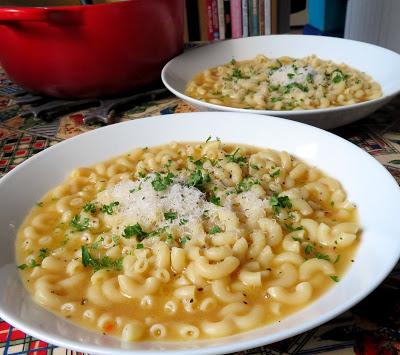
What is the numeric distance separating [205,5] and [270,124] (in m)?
3.75

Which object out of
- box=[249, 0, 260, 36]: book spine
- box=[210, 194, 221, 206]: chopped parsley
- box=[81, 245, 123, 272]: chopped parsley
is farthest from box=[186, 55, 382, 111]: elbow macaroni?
box=[249, 0, 260, 36]: book spine

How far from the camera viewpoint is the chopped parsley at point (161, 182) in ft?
5.22

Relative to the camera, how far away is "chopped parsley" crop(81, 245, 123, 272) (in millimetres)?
1438

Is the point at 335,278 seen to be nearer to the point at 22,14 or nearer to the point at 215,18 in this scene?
the point at 22,14

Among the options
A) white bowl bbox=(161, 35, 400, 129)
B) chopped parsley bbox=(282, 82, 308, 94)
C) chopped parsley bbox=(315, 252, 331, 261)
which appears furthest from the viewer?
chopped parsley bbox=(282, 82, 308, 94)

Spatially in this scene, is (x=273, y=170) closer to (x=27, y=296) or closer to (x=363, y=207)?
(x=363, y=207)

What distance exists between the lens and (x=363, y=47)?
287 centimetres

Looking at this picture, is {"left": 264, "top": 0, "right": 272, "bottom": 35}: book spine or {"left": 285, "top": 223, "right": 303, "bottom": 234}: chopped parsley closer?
{"left": 285, "top": 223, "right": 303, "bottom": 234}: chopped parsley

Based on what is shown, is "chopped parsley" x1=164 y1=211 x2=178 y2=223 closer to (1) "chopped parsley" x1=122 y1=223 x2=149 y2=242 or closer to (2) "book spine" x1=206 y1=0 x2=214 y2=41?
(1) "chopped parsley" x1=122 y1=223 x2=149 y2=242

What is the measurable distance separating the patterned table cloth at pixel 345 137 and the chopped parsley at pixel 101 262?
0.27 m

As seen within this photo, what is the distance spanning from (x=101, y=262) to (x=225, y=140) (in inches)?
33.2

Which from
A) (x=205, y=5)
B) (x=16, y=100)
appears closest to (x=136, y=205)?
(x=16, y=100)

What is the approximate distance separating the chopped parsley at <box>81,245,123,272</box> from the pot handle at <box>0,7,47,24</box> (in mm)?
1258

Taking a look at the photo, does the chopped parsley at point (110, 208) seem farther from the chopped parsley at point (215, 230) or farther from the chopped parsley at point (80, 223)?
the chopped parsley at point (215, 230)
